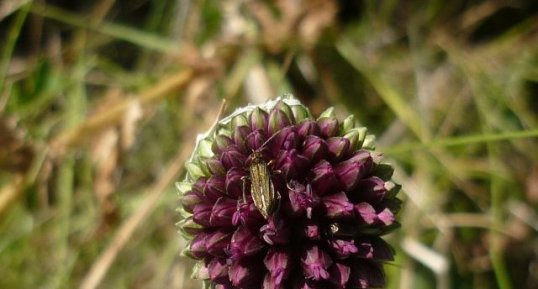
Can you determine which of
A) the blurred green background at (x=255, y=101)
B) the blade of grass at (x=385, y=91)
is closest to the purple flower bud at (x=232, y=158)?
the blurred green background at (x=255, y=101)

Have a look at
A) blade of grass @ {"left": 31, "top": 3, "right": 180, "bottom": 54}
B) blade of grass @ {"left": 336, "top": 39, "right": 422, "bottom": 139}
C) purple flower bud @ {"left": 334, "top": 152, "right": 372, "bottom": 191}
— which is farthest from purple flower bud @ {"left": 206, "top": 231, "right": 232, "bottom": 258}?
blade of grass @ {"left": 31, "top": 3, "right": 180, "bottom": 54}

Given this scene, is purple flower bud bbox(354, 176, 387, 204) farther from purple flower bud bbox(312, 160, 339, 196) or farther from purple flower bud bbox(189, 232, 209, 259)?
purple flower bud bbox(189, 232, 209, 259)

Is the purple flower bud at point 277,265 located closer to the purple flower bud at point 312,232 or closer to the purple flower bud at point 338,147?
the purple flower bud at point 312,232

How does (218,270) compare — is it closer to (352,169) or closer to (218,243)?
(218,243)

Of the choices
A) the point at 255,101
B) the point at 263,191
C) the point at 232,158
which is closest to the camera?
the point at 263,191

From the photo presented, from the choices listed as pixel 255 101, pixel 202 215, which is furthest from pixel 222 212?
pixel 255 101

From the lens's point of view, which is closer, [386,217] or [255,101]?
[386,217]
